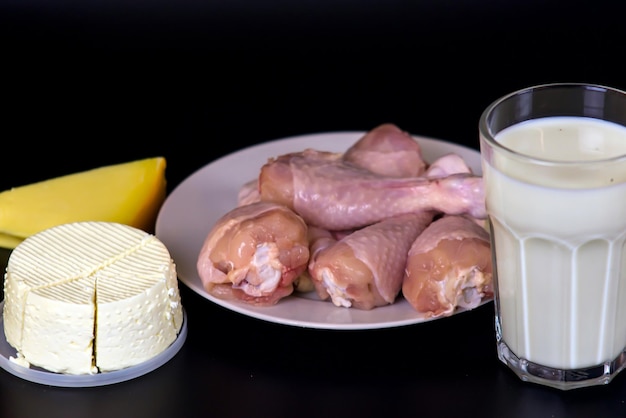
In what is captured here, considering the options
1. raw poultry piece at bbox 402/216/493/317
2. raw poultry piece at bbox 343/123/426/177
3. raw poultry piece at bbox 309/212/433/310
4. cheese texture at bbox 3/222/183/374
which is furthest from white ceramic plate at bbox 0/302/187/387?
raw poultry piece at bbox 343/123/426/177

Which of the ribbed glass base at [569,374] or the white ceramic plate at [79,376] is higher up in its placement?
the white ceramic plate at [79,376]

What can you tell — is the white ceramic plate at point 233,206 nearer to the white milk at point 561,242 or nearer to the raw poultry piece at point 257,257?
the raw poultry piece at point 257,257

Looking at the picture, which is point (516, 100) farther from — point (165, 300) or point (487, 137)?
point (165, 300)

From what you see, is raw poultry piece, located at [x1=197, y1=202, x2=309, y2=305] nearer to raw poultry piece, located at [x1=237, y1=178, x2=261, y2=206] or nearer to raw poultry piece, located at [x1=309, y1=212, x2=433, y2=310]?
raw poultry piece, located at [x1=309, y1=212, x2=433, y2=310]

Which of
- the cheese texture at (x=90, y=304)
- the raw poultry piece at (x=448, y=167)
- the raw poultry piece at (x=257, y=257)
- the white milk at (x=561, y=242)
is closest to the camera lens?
the white milk at (x=561, y=242)

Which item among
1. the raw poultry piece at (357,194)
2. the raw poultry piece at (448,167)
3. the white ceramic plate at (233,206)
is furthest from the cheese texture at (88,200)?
the raw poultry piece at (448,167)

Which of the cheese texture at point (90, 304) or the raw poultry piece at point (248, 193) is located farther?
the raw poultry piece at point (248, 193)
